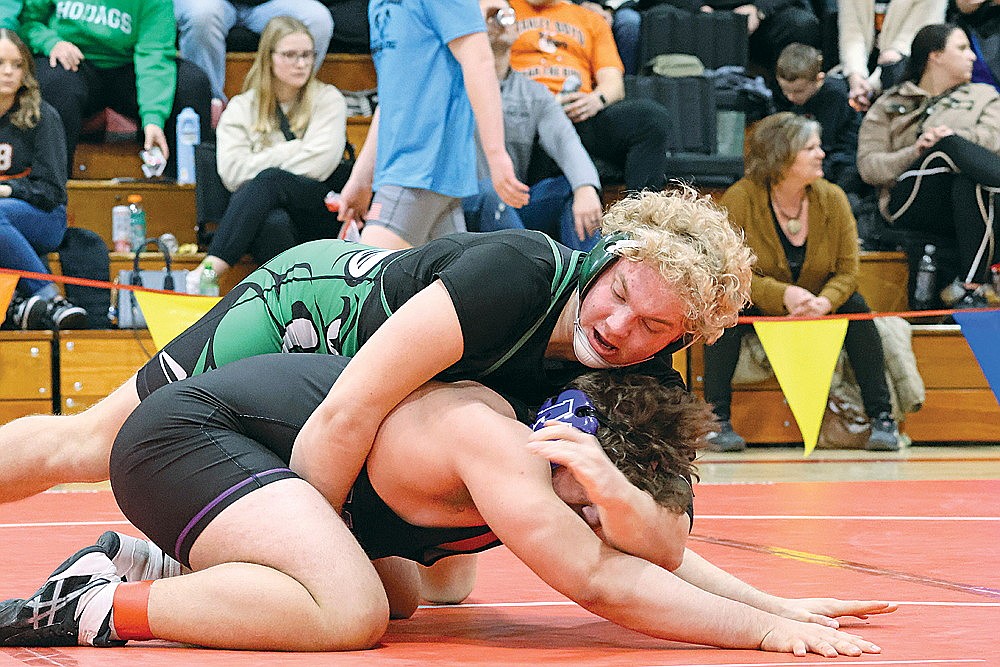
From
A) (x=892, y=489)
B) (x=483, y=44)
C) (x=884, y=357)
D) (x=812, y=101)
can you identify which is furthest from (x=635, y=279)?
(x=812, y=101)

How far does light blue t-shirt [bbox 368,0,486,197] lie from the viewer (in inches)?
160

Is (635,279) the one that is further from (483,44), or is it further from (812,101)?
(812,101)

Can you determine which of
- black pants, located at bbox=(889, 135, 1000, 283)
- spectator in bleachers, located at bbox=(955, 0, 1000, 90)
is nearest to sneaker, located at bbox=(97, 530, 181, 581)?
black pants, located at bbox=(889, 135, 1000, 283)

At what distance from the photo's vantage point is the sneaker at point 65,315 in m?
5.16

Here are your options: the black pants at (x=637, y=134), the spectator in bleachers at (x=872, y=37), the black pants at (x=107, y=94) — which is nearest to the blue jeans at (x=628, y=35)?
the black pants at (x=637, y=134)

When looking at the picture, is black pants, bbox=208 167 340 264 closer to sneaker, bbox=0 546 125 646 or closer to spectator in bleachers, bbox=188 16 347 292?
spectator in bleachers, bbox=188 16 347 292

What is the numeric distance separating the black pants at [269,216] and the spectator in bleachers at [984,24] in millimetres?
3535

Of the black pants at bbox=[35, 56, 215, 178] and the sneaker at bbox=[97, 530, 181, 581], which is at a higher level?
the black pants at bbox=[35, 56, 215, 178]

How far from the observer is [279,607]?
2.00 metres

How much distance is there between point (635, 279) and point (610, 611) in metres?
0.54

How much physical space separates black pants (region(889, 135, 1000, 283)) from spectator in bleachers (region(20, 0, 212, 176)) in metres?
3.34

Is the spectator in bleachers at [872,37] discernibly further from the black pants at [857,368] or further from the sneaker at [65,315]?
the sneaker at [65,315]

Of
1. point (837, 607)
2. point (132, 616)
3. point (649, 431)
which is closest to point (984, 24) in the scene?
point (837, 607)

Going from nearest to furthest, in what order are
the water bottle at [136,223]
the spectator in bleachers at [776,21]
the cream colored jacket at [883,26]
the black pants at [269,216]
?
the black pants at [269,216] → the water bottle at [136,223] → the cream colored jacket at [883,26] → the spectator in bleachers at [776,21]
